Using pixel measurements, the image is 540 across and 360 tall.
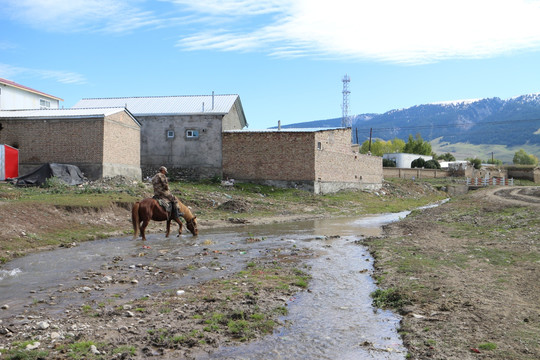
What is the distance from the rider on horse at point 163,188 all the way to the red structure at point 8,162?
14.9m

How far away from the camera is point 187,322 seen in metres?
7.61

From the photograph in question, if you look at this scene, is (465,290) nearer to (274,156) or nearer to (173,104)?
(274,156)

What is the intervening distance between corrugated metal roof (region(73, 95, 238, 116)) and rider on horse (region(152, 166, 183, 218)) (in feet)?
77.2

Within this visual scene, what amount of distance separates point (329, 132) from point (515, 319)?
34962 millimetres

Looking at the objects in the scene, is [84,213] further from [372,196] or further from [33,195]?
[372,196]

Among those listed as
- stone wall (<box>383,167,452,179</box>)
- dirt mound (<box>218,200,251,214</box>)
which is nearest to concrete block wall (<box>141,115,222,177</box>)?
dirt mound (<box>218,200,251,214</box>)

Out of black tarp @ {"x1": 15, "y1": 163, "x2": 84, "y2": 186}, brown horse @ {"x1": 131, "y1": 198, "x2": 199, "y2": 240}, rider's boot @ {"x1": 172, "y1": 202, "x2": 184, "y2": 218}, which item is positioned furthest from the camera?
black tarp @ {"x1": 15, "y1": 163, "x2": 84, "y2": 186}

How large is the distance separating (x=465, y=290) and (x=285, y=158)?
1192 inches

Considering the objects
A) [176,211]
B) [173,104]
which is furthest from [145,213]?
[173,104]

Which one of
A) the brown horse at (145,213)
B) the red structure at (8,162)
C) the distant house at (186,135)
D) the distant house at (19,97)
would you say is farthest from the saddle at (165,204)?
the distant house at (19,97)

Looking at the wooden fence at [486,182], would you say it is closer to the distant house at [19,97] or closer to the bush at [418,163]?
the bush at [418,163]

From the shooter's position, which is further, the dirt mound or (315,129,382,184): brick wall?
(315,129,382,184): brick wall

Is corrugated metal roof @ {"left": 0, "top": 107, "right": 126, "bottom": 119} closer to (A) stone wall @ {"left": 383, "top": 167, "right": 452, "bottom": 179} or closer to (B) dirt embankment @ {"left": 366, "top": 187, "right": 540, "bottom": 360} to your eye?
(B) dirt embankment @ {"left": 366, "top": 187, "right": 540, "bottom": 360}

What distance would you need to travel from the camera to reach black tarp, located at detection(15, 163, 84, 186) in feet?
90.2
